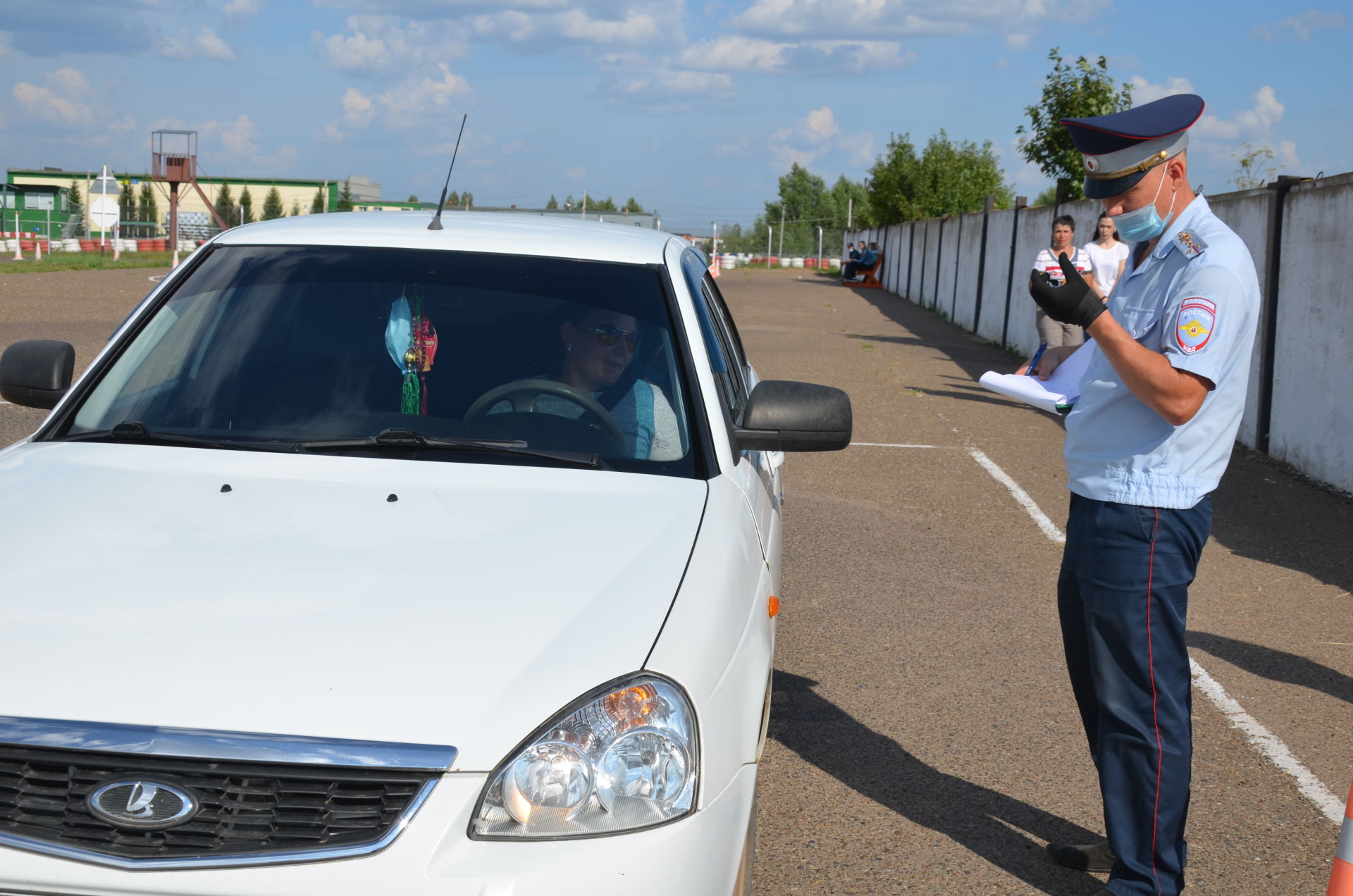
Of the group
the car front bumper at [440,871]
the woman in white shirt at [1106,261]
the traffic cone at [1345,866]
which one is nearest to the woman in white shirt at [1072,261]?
the woman in white shirt at [1106,261]

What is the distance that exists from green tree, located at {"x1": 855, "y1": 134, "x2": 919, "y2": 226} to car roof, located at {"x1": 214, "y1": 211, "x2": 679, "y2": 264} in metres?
50.9

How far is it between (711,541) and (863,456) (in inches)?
311

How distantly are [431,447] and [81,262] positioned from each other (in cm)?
3928

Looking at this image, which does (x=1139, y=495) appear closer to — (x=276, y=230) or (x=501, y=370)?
(x=501, y=370)

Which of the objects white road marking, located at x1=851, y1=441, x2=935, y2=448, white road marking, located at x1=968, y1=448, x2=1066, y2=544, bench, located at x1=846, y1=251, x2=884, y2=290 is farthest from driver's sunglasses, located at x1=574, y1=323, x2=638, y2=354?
bench, located at x1=846, y1=251, x2=884, y2=290

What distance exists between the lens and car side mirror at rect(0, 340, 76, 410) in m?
3.53

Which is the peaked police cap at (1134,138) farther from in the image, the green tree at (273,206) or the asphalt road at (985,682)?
the green tree at (273,206)

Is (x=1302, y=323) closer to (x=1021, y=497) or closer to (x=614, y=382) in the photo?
(x=1021, y=497)

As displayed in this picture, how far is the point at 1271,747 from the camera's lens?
Result: 4.58 meters

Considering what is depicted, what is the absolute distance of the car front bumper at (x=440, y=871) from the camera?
1.92 meters

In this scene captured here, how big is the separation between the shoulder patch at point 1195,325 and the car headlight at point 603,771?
156cm

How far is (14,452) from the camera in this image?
10.4 feet

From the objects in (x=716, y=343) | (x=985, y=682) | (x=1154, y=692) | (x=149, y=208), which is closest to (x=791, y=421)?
(x=716, y=343)

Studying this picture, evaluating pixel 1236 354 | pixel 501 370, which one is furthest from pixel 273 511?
pixel 1236 354
